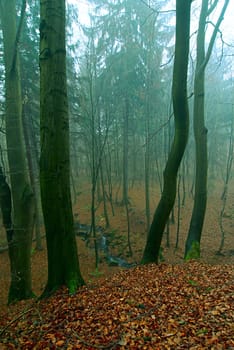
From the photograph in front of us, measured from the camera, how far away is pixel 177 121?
4758mm

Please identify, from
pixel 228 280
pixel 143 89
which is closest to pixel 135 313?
pixel 228 280

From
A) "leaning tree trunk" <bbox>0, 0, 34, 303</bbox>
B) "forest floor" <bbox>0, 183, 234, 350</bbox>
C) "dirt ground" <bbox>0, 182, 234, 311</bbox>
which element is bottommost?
"dirt ground" <bbox>0, 182, 234, 311</bbox>

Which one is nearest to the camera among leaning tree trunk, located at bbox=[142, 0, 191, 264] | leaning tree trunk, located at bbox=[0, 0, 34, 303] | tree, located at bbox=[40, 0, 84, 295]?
tree, located at bbox=[40, 0, 84, 295]

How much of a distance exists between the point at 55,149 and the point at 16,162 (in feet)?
6.31

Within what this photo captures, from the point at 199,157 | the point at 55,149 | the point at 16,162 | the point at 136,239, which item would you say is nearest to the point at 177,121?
the point at 199,157

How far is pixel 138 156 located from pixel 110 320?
19.0 m

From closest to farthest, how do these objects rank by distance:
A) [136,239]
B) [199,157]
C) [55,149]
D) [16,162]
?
[55,149], [16,162], [199,157], [136,239]

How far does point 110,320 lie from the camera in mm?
2572

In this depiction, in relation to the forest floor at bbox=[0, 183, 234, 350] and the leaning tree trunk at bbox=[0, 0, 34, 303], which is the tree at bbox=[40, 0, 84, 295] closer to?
the forest floor at bbox=[0, 183, 234, 350]

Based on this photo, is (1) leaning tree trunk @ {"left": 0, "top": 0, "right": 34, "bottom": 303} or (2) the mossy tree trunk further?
(2) the mossy tree trunk

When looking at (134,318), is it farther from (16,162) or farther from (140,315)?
(16,162)

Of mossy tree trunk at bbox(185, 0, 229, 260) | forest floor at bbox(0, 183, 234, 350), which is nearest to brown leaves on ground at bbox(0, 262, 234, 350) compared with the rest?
forest floor at bbox(0, 183, 234, 350)

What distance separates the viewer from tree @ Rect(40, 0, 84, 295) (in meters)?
3.27

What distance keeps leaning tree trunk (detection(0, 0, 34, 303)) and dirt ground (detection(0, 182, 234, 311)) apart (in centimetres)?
193
